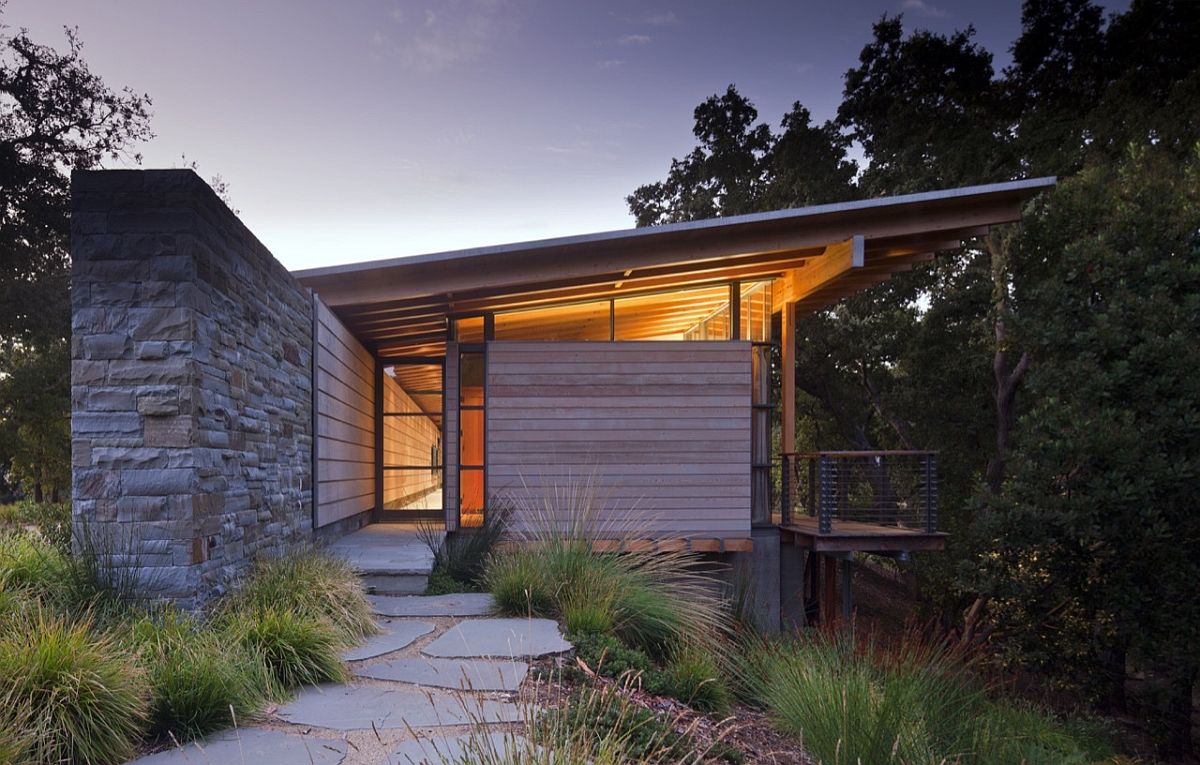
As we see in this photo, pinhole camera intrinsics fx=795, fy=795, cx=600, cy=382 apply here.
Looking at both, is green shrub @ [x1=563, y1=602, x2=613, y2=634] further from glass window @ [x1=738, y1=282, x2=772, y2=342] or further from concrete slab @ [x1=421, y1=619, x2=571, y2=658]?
glass window @ [x1=738, y1=282, x2=772, y2=342]

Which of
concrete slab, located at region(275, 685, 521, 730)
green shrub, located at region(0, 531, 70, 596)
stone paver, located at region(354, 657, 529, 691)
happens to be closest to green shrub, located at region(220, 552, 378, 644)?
stone paver, located at region(354, 657, 529, 691)

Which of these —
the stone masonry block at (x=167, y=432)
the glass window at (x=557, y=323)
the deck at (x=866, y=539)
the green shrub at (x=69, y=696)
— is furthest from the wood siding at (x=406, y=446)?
the green shrub at (x=69, y=696)

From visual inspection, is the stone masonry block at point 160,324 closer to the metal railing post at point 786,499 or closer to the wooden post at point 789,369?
the metal railing post at point 786,499

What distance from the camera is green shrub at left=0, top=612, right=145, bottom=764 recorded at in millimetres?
2439

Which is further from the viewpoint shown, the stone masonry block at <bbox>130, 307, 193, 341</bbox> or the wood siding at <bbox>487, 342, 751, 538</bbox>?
the wood siding at <bbox>487, 342, 751, 538</bbox>

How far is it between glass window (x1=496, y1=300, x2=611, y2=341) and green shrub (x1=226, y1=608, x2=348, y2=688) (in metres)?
5.12

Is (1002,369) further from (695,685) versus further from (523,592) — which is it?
(695,685)

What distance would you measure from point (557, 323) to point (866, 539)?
3911 mm

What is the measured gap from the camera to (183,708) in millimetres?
2785

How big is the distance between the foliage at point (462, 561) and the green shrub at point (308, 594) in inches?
44.4

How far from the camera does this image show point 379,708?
10.1 ft

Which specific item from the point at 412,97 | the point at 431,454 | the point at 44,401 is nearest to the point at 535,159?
the point at 412,97

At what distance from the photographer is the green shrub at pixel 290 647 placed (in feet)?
11.1

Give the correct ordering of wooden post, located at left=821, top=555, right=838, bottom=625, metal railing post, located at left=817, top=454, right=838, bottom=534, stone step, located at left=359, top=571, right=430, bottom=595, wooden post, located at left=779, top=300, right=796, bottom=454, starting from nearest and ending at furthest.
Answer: stone step, located at left=359, top=571, right=430, bottom=595
metal railing post, located at left=817, top=454, right=838, bottom=534
wooden post, located at left=779, top=300, right=796, bottom=454
wooden post, located at left=821, top=555, right=838, bottom=625
